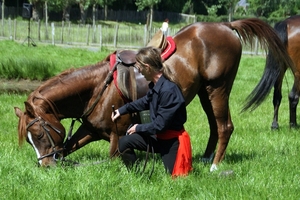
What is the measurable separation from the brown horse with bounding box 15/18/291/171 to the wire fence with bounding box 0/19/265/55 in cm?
2264

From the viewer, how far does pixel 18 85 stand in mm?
13609

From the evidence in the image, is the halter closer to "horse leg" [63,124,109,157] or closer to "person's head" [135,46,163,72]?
"horse leg" [63,124,109,157]

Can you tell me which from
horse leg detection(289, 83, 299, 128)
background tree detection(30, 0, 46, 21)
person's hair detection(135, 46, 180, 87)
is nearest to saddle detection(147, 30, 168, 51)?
person's hair detection(135, 46, 180, 87)

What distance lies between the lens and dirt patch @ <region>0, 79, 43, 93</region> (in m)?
13.0

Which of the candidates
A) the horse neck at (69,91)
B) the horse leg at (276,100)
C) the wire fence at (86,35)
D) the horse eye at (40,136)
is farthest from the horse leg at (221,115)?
the wire fence at (86,35)

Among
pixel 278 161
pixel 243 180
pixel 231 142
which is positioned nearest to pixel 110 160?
pixel 243 180

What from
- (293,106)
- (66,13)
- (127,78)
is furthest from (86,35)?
(127,78)

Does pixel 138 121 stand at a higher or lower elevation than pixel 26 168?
higher

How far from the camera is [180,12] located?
65875 millimetres

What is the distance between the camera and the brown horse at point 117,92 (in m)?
5.37

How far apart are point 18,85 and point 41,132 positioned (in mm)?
8698

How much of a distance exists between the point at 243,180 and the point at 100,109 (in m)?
1.78

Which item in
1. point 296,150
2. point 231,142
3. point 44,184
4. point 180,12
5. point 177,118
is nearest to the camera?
point 44,184

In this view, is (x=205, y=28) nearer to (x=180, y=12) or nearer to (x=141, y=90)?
(x=141, y=90)
